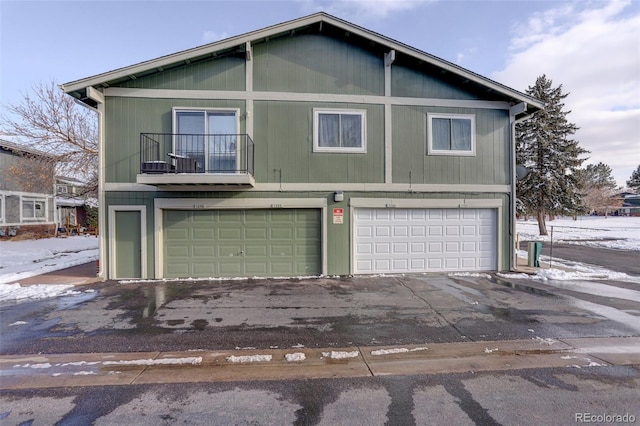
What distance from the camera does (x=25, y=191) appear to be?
19266mm

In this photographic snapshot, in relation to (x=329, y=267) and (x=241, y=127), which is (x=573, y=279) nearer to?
(x=329, y=267)

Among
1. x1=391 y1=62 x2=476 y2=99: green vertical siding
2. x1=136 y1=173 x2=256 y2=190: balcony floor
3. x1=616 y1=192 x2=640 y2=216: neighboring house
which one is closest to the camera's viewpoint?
x1=136 y1=173 x2=256 y2=190: balcony floor

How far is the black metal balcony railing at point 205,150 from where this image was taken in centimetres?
866

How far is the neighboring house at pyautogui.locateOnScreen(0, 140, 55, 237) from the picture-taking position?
52.0 feet

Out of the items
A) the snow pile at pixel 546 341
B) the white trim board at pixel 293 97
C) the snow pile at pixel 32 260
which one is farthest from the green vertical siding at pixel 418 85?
the snow pile at pixel 32 260

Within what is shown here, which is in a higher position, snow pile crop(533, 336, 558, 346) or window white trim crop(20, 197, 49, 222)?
window white trim crop(20, 197, 49, 222)

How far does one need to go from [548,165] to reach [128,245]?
26448 mm

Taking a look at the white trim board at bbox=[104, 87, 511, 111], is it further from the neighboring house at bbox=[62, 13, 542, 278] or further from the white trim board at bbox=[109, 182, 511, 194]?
the white trim board at bbox=[109, 182, 511, 194]

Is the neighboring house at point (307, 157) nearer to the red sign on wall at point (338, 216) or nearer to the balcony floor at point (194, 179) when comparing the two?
the red sign on wall at point (338, 216)

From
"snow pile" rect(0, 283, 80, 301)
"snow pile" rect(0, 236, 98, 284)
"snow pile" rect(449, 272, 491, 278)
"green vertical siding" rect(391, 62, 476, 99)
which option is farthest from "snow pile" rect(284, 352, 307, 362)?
"snow pile" rect(0, 236, 98, 284)

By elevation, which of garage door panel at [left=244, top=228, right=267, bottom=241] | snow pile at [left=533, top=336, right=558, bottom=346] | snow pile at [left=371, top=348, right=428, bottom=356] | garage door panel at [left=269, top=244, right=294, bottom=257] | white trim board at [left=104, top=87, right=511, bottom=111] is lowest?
snow pile at [left=533, top=336, right=558, bottom=346]

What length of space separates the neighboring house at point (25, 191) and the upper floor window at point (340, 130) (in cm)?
1504

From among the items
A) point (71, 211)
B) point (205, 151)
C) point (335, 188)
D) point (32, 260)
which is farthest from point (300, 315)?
point (71, 211)

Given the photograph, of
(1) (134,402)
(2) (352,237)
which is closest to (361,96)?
(2) (352,237)
